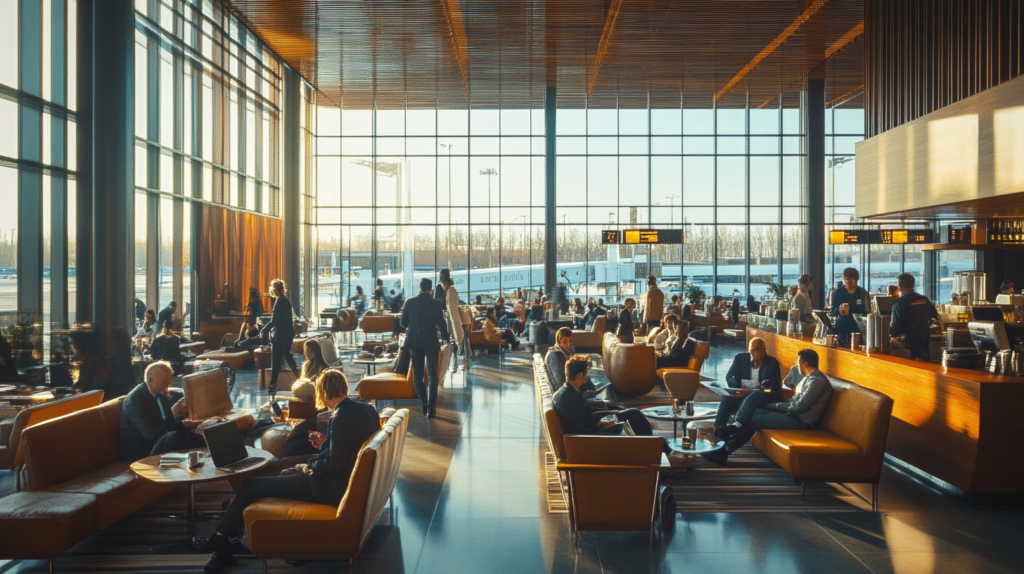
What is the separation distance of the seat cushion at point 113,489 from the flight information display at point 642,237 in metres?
14.5

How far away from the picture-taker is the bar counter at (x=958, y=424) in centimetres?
567

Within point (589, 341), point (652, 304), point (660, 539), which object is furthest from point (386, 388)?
point (652, 304)

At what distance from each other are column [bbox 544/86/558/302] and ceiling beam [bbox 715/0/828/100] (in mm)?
4848

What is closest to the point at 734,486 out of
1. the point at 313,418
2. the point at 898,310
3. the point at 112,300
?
the point at 898,310

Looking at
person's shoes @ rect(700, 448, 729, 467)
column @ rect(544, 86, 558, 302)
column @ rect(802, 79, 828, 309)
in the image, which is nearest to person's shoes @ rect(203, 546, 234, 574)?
person's shoes @ rect(700, 448, 729, 467)

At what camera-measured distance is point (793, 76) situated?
19172 mm

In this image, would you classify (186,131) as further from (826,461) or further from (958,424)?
(958,424)

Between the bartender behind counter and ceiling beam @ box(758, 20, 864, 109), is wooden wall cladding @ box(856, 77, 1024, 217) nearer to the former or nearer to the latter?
the bartender behind counter

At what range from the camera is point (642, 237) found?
61.3ft

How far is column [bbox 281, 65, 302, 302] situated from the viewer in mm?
19281

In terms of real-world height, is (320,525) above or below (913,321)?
below

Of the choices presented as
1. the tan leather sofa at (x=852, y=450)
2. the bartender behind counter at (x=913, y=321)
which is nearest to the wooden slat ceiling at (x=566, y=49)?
the bartender behind counter at (x=913, y=321)

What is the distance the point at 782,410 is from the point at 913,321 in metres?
1.96

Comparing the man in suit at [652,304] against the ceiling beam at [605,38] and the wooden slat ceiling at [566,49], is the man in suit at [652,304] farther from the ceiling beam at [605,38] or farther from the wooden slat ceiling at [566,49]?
the wooden slat ceiling at [566,49]
